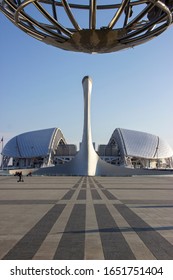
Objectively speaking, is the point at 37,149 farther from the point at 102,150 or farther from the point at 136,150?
the point at 136,150

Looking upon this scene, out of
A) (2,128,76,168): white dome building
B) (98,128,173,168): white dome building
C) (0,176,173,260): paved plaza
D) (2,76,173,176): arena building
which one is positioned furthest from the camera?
(2,128,76,168): white dome building

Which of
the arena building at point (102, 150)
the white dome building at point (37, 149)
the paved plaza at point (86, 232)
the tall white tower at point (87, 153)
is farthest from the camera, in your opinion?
the white dome building at point (37, 149)

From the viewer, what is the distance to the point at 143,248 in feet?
20.1

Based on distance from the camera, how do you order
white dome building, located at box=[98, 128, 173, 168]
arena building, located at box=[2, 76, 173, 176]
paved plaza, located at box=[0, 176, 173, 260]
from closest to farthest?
1. paved plaza, located at box=[0, 176, 173, 260]
2. white dome building, located at box=[98, 128, 173, 168]
3. arena building, located at box=[2, 76, 173, 176]

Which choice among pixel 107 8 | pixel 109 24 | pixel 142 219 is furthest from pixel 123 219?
pixel 107 8

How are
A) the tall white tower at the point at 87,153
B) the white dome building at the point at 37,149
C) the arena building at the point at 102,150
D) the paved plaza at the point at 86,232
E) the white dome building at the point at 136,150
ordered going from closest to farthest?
the paved plaza at the point at 86,232
the tall white tower at the point at 87,153
the white dome building at the point at 136,150
the arena building at the point at 102,150
the white dome building at the point at 37,149

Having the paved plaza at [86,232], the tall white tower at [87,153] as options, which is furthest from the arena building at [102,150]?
the paved plaza at [86,232]

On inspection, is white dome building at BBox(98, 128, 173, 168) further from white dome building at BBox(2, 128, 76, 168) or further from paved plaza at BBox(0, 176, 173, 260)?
paved plaza at BBox(0, 176, 173, 260)

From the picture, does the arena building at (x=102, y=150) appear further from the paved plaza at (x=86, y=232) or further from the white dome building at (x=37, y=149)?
the paved plaza at (x=86, y=232)

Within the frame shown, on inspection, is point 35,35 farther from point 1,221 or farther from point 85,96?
point 85,96

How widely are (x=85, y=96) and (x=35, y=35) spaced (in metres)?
48.7

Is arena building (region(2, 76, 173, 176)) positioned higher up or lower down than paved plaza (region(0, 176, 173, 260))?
higher up

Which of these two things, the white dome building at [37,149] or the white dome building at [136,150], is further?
the white dome building at [37,149]

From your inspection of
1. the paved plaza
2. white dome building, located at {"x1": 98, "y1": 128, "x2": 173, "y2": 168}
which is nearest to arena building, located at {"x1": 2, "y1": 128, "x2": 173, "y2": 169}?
white dome building, located at {"x1": 98, "y1": 128, "x2": 173, "y2": 168}
